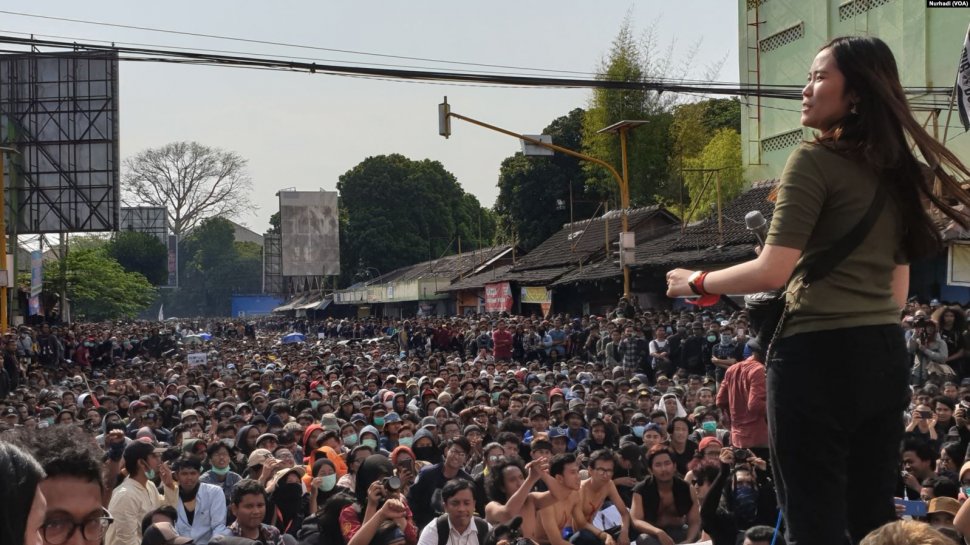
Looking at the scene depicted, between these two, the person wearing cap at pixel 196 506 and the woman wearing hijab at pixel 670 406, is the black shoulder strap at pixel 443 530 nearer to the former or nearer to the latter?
the person wearing cap at pixel 196 506

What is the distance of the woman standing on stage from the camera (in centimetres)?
283

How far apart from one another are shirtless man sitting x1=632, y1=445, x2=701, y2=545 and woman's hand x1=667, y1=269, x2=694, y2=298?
21.7ft

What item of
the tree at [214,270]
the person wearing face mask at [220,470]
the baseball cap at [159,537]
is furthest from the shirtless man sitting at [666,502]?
the tree at [214,270]

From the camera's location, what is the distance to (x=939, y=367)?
1412cm

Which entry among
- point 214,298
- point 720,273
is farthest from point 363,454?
point 214,298

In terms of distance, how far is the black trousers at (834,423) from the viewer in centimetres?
283

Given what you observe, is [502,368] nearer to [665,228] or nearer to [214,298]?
[665,228]

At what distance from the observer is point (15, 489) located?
211cm

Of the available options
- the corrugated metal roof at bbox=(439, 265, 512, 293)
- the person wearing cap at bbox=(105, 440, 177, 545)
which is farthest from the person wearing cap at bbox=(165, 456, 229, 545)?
the corrugated metal roof at bbox=(439, 265, 512, 293)

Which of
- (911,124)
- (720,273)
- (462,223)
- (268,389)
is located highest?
(462,223)

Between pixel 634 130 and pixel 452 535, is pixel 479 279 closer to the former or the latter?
pixel 634 130

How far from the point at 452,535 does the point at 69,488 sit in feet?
19.2

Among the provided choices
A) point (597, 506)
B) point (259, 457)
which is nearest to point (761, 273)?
point (597, 506)

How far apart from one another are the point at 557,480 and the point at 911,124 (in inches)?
267
